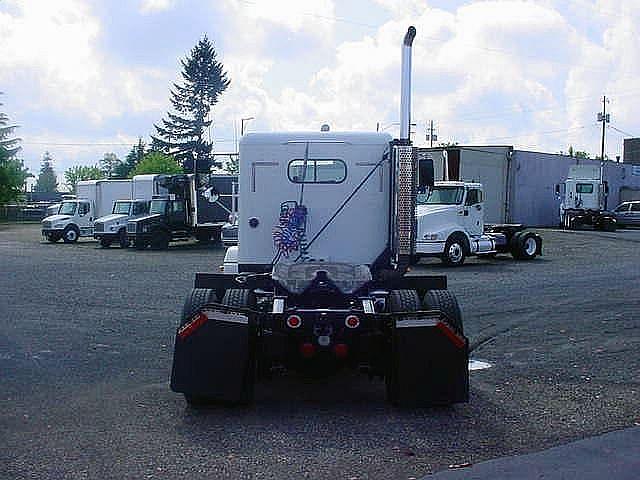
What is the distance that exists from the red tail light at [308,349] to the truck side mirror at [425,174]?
2361 mm

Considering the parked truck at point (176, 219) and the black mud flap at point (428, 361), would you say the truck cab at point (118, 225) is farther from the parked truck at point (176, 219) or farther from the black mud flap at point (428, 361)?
the black mud flap at point (428, 361)

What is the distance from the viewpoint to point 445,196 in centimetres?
2391

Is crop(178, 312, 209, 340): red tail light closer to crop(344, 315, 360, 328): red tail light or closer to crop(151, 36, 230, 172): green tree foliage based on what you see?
crop(344, 315, 360, 328): red tail light

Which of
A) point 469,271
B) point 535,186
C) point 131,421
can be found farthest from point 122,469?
point 535,186

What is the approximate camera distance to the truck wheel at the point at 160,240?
33375 millimetres

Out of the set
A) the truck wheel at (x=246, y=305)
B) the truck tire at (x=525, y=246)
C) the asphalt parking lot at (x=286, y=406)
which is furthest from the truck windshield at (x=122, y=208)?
the truck wheel at (x=246, y=305)

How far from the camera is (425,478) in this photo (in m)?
5.71

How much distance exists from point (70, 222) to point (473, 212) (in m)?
22.8

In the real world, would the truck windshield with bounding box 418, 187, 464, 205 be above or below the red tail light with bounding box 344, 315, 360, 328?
above

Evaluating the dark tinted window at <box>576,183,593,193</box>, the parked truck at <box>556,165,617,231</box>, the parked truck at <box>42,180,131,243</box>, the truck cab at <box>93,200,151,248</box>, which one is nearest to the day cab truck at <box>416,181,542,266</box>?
the truck cab at <box>93,200,151,248</box>

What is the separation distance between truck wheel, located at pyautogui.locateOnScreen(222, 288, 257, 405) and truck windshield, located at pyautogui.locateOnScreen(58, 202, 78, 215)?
1351 inches

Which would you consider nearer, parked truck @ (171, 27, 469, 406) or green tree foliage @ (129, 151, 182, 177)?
parked truck @ (171, 27, 469, 406)

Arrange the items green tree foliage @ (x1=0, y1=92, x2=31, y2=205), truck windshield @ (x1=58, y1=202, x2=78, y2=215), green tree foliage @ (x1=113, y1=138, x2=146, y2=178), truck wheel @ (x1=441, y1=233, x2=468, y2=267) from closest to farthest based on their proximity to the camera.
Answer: truck wheel @ (x1=441, y1=233, x2=468, y2=267), truck windshield @ (x1=58, y1=202, x2=78, y2=215), green tree foliage @ (x1=0, y1=92, x2=31, y2=205), green tree foliage @ (x1=113, y1=138, x2=146, y2=178)

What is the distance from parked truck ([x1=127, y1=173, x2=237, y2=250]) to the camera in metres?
33.3
